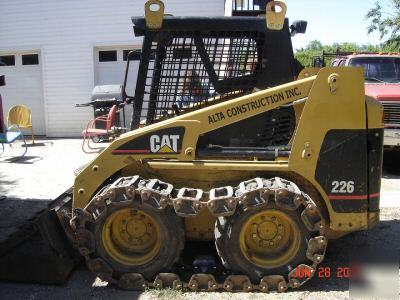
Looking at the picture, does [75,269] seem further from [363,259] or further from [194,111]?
[363,259]

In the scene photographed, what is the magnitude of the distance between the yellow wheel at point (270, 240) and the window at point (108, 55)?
10.7m

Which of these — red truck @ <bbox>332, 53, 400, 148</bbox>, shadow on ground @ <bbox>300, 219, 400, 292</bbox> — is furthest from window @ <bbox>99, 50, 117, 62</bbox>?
shadow on ground @ <bbox>300, 219, 400, 292</bbox>

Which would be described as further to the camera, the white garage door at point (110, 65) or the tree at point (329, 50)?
the white garage door at point (110, 65)

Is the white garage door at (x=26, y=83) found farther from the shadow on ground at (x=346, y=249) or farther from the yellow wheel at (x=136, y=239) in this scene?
the shadow on ground at (x=346, y=249)

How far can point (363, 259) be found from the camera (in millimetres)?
4750

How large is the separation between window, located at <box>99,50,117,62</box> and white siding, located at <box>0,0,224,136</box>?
0.32 meters

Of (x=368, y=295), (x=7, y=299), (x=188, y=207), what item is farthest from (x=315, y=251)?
(x=7, y=299)

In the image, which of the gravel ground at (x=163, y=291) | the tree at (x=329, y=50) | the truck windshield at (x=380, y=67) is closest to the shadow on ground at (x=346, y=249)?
the gravel ground at (x=163, y=291)

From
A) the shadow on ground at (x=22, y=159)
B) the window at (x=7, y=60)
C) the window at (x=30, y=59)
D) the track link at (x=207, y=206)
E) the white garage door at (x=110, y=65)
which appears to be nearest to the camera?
the track link at (x=207, y=206)

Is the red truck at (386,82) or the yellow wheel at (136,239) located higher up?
Answer: the red truck at (386,82)

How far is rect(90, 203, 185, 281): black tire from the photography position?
4039 millimetres

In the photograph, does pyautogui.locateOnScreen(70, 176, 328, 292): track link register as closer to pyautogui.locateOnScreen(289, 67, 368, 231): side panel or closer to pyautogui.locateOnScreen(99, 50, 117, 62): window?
pyautogui.locateOnScreen(289, 67, 368, 231): side panel

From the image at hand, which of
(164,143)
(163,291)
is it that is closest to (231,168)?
(164,143)

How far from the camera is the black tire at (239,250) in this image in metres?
3.98
